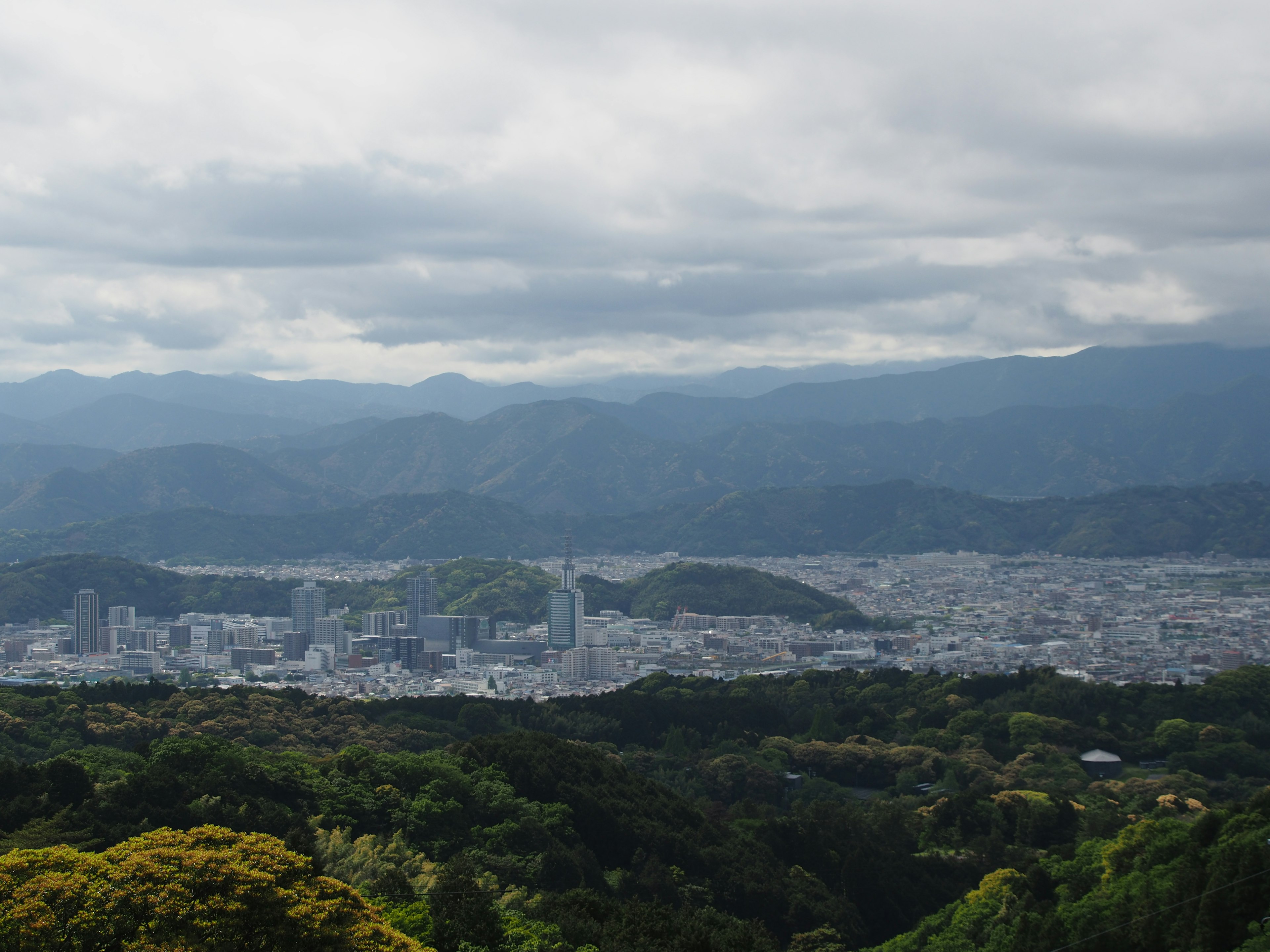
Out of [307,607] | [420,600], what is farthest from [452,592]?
[307,607]

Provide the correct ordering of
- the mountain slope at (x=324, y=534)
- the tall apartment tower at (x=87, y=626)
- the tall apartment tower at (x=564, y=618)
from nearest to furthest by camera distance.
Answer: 1. the tall apartment tower at (x=87, y=626)
2. the tall apartment tower at (x=564, y=618)
3. the mountain slope at (x=324, y=534)

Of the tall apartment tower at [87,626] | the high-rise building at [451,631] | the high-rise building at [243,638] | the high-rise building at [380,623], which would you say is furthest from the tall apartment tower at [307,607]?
the tall apartment tower at [87,626]

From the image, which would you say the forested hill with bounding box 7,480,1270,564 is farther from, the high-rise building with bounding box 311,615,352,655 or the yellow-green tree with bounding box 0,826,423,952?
the yellow-green tree with bounding box 0,826,423,952

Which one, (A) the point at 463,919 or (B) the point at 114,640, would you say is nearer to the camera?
(A) the point at 463,919

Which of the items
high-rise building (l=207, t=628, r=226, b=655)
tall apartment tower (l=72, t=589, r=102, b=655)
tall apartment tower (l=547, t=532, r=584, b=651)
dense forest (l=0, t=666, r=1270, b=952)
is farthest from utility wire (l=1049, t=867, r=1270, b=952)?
tall apartment tower (l=72, t=589, r=102, b=655)

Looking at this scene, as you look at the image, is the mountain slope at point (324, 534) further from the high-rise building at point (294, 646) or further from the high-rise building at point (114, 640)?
the high-rise building at point (294, 646)

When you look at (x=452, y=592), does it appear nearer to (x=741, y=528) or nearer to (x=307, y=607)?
(x=307, y=607)
